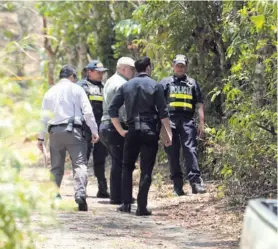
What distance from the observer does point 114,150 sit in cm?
1173

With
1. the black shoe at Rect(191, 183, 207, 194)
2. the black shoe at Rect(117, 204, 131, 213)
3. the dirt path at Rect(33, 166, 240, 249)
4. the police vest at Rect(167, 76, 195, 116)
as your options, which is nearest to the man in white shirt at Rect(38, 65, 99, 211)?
the black shoe at Rect(117, 204, 131, 213)

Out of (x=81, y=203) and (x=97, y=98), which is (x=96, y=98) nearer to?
(x=97, y=98)

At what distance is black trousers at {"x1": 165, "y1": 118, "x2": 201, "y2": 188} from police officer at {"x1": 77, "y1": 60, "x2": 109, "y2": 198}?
3.58 ft

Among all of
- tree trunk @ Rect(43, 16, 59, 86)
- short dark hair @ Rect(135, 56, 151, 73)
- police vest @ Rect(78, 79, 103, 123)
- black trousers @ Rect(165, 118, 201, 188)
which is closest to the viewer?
short dark hair @ Rect(135, 56, 151, 73)

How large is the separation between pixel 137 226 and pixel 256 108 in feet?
6.22

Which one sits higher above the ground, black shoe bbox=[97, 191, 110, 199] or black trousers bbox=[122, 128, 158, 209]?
black trousers bbox=[122, 128, 158, 209]

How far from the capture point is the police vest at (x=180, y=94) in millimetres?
12062

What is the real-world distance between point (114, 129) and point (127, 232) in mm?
2646

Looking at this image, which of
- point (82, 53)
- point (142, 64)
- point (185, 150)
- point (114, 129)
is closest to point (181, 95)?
point (185, 150)

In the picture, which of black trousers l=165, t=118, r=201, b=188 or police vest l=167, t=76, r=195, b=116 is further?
black trousers l=165, t=118, r=201, b=188

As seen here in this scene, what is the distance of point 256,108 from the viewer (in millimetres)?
9734

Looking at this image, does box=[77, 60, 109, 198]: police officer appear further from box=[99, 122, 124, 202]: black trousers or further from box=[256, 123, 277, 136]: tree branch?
box=[256, 123, 277, 136]: tree branch

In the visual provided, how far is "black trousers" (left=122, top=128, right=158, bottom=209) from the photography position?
1041 centimetres

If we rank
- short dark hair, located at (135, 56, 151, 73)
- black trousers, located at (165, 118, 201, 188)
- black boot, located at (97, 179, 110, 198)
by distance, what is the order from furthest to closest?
black boot, located at (97, 179, 110, 198) → black trousers, located at (165, 118, 201, 188) → short dark hair, located at (135, 56, 151, 73)
